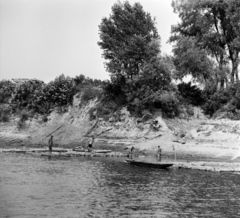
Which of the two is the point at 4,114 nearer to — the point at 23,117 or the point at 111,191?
the point at 23,117

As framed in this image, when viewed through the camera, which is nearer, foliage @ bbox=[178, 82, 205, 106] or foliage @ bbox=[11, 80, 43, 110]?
foliage @ bbox=[178, 82, 205, 106]

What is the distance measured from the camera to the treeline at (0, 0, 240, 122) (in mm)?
60438

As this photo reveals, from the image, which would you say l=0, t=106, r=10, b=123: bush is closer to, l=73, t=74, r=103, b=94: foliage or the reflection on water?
l=73, t=74, r=103, b=94: foliage

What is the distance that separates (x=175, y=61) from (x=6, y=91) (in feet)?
117

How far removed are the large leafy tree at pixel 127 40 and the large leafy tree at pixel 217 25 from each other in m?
6.27

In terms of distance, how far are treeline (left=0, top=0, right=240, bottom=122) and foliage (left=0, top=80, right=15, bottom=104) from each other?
21848 mm

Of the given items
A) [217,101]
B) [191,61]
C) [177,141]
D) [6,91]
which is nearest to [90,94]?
[191,61]

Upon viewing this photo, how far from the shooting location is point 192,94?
2581 inches

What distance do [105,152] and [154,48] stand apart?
1840 cm

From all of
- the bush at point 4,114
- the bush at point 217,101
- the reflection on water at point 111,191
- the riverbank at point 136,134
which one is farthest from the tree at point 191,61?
the bush at point 4,114

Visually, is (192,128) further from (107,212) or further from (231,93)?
(107,212)

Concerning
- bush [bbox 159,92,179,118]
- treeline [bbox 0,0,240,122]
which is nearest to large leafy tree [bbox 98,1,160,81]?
treeline [bbox 0,0,240,122]

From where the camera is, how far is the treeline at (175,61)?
60.4m

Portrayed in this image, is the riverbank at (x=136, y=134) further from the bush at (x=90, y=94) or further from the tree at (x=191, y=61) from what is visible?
the tree at (x=191, y=61)
